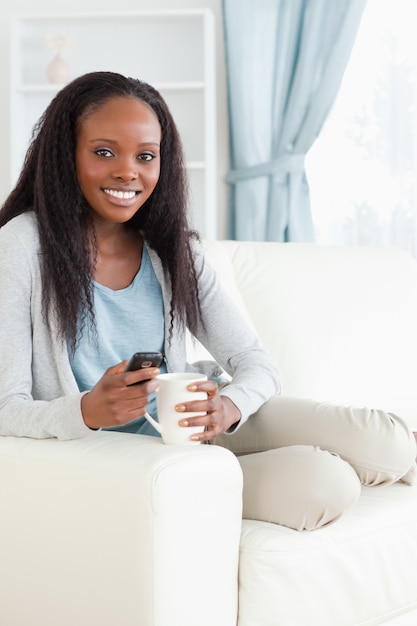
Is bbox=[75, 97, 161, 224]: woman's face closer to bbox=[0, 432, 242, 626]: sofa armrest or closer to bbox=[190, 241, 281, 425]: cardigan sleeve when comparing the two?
bbox=[190, 241, 281, 425]: cardigan sleeve

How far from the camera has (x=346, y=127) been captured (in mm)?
3629

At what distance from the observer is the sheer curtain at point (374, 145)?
358 centimetres

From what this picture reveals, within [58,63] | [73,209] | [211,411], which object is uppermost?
[58,63]

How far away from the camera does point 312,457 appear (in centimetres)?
141

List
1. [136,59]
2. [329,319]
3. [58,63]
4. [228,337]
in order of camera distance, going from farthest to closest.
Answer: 1. [136,59]
2. [58,63]
3. [329,319]
4. [228,337]

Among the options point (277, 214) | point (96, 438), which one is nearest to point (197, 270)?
point (96, 438)

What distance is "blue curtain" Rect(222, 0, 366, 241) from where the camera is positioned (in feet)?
11.5

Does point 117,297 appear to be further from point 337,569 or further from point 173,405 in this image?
point 337,569

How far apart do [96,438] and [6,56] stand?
2.87 m

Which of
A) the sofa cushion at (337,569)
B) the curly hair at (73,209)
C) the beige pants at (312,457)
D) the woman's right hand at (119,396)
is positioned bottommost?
the sofa cushion at (337,569)

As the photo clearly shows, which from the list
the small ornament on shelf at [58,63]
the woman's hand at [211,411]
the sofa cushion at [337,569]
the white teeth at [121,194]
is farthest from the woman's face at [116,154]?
the small ornament on shelf at [58,63]

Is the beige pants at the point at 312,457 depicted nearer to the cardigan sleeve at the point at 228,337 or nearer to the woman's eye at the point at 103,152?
the cardigan sleeve at the point at 228,337

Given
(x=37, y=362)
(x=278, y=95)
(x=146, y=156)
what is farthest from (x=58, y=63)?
(x=37, y=362)

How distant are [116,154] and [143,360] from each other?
465mm
